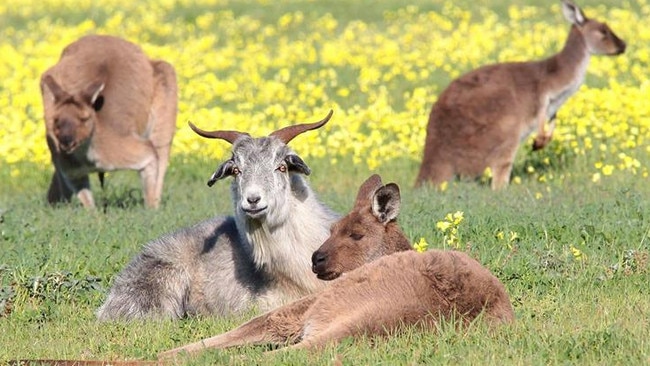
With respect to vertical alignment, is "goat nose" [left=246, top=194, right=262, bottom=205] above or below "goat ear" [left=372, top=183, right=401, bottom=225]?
below

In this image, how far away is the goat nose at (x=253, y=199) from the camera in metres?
8.05

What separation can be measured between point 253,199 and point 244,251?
0.72m

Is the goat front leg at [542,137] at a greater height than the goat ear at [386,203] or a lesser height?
lesser

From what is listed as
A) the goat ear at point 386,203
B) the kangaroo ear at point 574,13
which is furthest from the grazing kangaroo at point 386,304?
the kangaroo ear at point 574,13

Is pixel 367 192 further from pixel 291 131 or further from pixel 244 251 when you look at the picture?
pixel 244 251

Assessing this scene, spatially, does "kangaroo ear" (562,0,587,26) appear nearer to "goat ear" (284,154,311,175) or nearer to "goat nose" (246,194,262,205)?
"goat ear" (284,154,311,175)

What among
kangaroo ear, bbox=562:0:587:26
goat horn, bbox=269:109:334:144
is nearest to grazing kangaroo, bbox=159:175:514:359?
goat horn, bbox=269:109:334:144

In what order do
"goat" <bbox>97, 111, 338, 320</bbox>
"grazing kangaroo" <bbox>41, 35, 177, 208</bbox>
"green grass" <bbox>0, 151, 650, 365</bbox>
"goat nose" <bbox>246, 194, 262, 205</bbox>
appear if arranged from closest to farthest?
"green grass" <bbox>0, 151, 650, 365</bbox> < "goat nose" <bbox>246, 194, 262, 205</bbox> < "goat" <bbox>97, 111, 338, 320</bbox> < "grazing kangaroo" <bbox>41, 35, 177, 208</bbox>

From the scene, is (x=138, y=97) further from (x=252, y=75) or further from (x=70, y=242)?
(x=252, y=75)

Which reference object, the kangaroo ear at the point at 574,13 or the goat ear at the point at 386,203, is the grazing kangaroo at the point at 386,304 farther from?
the kangaroo ear at the point at 574,13

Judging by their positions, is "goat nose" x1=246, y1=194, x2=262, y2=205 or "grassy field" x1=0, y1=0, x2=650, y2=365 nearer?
"grassy field" x1=0, y1=0, x2=650, y2=365

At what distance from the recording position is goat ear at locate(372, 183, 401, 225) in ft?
23.9

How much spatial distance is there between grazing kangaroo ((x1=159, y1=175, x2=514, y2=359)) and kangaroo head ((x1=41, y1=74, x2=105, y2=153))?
6.46m

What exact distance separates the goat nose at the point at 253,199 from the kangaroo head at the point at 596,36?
795 cm
